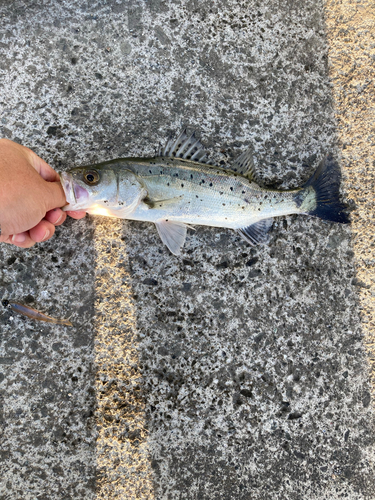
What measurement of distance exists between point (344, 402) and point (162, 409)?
1.74 metres

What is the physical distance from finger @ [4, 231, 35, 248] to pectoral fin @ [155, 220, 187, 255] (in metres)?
1.08

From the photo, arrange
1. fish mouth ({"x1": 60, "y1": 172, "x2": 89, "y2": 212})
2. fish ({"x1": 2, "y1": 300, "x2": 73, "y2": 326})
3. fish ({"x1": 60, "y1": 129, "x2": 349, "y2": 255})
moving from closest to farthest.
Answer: fish mouth ({"x1": 60, "y1": 172, "x2": 89, "y2": 212}) < fish ({"x1": 60, "y1": 129, "x2": 349, "y2": 255}) < fish ({"x1": 2, "y1": 300, "x2": 73, "y2": 326})

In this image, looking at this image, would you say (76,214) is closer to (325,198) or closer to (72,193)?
(72,193)

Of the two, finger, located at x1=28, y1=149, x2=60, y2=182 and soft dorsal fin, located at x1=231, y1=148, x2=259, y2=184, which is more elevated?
finger, located at x1=28, y1=149, x2=60, y2=182

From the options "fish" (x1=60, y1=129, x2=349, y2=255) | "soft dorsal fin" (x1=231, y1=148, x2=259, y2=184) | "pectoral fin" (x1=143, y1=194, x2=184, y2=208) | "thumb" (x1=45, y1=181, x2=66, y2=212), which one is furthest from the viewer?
"soft dorsal fin" (x1=231, y1=148, x2=259, y2=184)

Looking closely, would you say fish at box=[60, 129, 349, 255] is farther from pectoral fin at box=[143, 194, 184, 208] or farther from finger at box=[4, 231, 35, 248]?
finger at box=[4, 231, 35, 248]

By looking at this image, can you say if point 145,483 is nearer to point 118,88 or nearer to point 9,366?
point 9,366

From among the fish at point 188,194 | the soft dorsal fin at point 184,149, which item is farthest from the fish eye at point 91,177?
the soft dorsal fin at point 184,149

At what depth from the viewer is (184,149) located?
2.99 metres

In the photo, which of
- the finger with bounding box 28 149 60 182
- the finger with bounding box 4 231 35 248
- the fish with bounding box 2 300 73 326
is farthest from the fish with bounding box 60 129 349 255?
the fish with bounding box 2 300 73 326

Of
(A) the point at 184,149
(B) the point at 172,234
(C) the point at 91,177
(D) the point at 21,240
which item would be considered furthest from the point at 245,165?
(D) the point at 21,240

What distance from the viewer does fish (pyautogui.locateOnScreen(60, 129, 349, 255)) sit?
8.84 feet

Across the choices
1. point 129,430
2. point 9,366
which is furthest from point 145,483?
point 9,366

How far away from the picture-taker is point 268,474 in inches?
118
